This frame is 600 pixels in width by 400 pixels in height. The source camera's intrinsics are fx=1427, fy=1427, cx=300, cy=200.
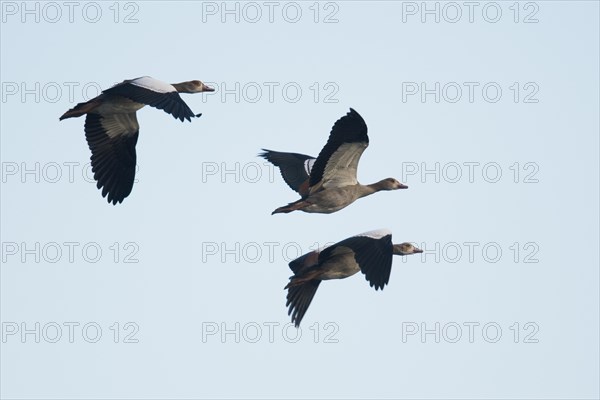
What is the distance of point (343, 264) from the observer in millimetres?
23594

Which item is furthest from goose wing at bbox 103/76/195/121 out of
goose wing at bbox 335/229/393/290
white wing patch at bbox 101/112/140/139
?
goose wing at bbox 335/229/393/290

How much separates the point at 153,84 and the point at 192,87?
3324mm

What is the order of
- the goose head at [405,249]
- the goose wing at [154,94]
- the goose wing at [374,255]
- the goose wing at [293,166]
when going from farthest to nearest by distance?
1. the goose wing at [293,166]
2. the goose head at [405,249]
3. the goose wing at [374,255]
4. the goose wing at [154,94]

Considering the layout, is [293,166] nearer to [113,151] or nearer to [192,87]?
[192,87]

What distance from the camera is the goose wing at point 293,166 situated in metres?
26.5

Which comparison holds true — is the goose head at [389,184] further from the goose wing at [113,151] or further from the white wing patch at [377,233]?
the goose wing at [113,151]

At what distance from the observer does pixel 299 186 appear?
2628cm

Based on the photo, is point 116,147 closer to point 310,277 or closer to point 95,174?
point 95,174

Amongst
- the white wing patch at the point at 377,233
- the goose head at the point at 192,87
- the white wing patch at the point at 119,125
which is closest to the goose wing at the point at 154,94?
the white wing patch at the point at 119,125

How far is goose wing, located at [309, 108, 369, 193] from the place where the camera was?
74.3 ft

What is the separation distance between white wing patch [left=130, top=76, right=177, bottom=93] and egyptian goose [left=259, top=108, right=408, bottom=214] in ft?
8.95

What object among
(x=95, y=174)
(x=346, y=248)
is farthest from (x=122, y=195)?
(x=346, y=248)

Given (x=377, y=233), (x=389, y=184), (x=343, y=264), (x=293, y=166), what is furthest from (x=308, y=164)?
(x=377, y=233)

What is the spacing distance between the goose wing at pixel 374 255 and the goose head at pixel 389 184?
8.65ft
